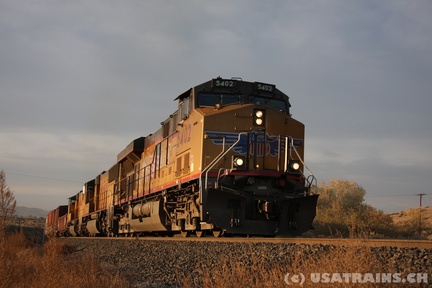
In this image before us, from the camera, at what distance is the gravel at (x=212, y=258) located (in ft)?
20.3

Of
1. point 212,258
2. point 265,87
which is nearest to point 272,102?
point 265,87

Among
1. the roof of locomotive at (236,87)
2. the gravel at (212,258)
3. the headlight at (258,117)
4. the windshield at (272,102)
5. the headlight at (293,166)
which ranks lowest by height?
the gravel at (212,258)

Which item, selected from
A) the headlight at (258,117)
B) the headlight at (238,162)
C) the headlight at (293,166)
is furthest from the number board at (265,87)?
the headlight at (238,162)

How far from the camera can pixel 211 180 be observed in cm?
1216

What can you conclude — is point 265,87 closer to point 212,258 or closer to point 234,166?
point 234,166

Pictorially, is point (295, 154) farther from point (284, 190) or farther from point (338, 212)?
point (338, 212)

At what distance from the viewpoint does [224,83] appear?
13547 mm

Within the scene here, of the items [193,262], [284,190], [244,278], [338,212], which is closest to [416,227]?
[338,212]

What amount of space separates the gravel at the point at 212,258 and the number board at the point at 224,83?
4.40 m

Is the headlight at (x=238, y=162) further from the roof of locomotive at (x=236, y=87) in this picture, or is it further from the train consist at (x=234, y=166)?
the roof of locomotive at (x=236, y=87)

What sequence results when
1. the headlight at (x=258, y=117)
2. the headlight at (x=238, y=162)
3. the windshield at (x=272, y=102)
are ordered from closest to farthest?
1. the headlight at (x=238, y=162)
2. the headlight at (x=258, y=117)
3. the windshield at (x=272, y=102)

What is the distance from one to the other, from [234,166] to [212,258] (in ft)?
13.0

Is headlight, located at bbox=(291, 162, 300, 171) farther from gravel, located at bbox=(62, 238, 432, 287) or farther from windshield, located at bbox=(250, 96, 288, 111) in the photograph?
gravel, located at bbox=(62, 238, 432, 287)

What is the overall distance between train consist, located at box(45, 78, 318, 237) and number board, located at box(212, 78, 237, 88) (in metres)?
0.03
